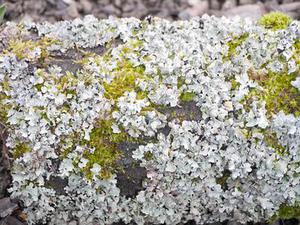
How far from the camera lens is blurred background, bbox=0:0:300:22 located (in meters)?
4.44

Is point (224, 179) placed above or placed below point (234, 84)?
below

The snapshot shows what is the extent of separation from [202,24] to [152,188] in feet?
2.73

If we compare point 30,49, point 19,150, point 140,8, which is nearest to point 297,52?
point 30,49

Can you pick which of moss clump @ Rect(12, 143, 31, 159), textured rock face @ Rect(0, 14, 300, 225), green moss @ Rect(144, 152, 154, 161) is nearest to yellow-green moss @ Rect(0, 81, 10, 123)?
textured rock face @ Rect(0, 14, 300, 225)

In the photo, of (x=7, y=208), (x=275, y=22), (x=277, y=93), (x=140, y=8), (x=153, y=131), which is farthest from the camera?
(x=140, y=8)

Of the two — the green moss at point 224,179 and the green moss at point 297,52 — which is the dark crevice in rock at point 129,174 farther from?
the green moss at point 297,52

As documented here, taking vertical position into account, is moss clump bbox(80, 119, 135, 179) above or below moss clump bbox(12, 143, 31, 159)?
above

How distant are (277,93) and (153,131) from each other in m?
0.57

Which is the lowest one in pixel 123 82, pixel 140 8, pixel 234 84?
pixel 123 82

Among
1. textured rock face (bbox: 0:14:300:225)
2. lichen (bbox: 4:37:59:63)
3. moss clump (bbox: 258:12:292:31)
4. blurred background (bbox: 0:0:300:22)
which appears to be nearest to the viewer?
textured rock face (bbox: 0:14:300:225)

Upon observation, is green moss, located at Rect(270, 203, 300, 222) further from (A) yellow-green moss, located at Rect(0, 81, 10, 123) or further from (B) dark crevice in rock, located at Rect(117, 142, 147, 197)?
(A) yellow-green moss, located at Rect(0, 81, 10, 123)

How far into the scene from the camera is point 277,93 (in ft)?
8.16

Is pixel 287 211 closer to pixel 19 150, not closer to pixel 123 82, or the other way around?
pixel 123 82

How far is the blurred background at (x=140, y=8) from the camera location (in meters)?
4.44
